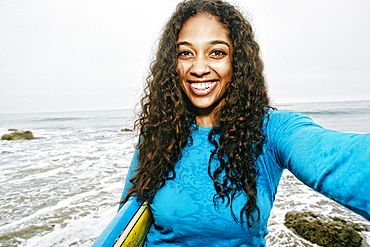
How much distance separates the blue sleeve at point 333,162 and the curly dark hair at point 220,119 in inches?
13.2

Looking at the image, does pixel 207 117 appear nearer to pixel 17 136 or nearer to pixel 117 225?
pixel 117 225

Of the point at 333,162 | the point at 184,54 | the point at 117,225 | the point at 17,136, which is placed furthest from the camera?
the point at 17,136

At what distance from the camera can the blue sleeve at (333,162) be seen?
0.67 m

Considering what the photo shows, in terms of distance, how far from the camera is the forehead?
143 cm

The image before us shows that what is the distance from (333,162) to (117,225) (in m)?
1.28

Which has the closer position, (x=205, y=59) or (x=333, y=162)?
(x=333, y=162)

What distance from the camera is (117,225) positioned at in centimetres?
139

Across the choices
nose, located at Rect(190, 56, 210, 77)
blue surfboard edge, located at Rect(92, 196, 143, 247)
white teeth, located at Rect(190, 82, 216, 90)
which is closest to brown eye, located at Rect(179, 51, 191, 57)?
nose, located at Rect(190, 56, 210, 77)

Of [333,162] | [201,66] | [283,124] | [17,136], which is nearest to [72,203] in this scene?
[201,66]

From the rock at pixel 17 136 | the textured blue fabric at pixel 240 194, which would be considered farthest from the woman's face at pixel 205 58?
the rock at pixel 17 136

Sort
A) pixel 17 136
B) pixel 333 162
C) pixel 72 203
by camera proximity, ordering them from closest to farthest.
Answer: pixel 333 162 → pixel 72 203 → pixel 17 136

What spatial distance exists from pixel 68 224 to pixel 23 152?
8.73 meters

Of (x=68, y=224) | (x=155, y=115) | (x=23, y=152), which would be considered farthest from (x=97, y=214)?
(x=23, y=152)

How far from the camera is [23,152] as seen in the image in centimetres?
1045
